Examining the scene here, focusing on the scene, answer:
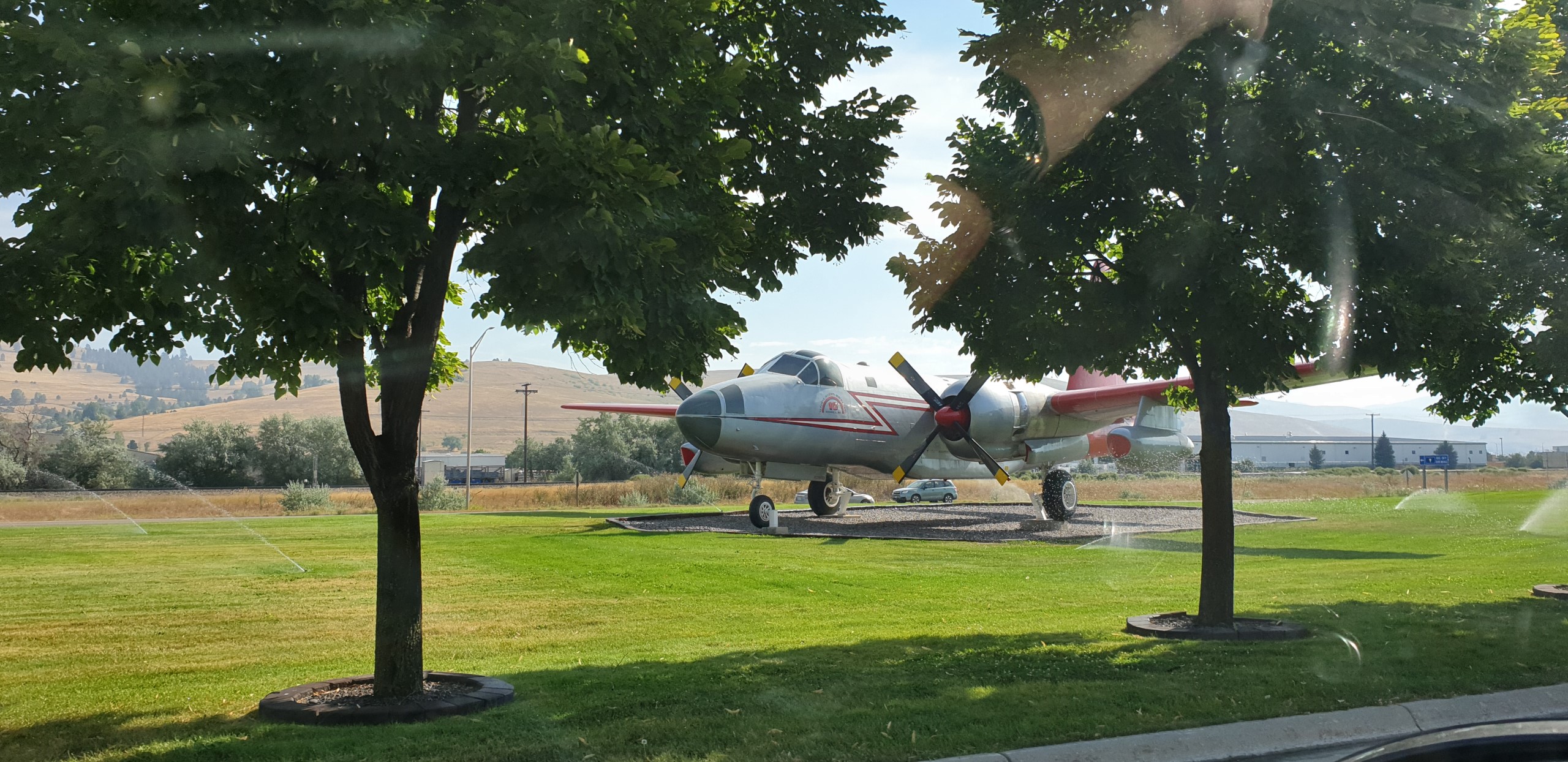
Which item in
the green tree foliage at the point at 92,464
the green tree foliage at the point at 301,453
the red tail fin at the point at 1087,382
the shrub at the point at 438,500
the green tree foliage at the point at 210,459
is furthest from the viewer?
the green tree foliage at the point at 301,453

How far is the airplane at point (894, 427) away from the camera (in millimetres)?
27188

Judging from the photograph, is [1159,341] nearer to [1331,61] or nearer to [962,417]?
[1331,61]

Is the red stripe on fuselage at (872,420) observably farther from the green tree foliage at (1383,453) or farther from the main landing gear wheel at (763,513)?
the green tree foliage at (1383,453)

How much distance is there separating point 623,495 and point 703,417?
27.4 metres

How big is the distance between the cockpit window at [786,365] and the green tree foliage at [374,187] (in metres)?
20.8

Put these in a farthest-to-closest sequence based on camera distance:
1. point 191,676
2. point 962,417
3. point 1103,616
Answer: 1. point 962,417
2. point 1103,616
3. point 191,676

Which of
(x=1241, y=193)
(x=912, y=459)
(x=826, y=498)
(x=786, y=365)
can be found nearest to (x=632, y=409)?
(x=826, y=498)

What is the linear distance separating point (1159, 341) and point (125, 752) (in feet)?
32.7

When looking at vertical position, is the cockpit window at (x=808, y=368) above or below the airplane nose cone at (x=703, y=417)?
above

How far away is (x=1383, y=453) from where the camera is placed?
551 ft

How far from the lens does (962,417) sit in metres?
30.8

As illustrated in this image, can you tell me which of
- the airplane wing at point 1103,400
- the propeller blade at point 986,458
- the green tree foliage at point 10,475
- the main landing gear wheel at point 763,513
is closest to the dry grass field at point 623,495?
the green tree foliage at point 10,475

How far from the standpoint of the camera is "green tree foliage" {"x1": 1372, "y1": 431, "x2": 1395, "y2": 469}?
164750 millimetres

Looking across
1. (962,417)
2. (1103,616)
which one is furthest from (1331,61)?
(962,417)
